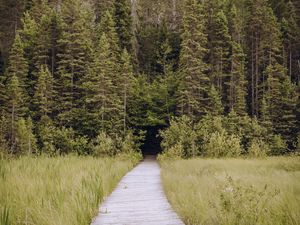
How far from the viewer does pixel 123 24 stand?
38.5 meters

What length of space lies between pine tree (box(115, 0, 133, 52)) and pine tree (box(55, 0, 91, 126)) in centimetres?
503

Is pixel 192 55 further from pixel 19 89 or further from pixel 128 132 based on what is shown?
pixel 19 89

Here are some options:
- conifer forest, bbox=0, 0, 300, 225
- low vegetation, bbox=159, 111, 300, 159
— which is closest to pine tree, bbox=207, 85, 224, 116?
conifer forest, bbox=0, 0, 300, 225

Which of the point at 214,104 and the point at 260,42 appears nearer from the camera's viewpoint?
the point at 214,104

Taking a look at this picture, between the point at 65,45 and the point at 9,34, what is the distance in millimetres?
13521

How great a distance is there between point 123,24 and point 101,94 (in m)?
12.9

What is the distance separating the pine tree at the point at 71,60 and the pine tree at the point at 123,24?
503cm

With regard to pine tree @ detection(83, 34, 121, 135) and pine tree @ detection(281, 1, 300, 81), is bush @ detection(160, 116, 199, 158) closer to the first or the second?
pine tree @ detection(83, 34, 121, 135)

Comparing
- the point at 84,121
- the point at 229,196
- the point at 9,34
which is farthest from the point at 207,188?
the point at 9,34

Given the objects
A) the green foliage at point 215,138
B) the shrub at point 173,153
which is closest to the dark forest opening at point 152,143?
the green foliage at point 215,138

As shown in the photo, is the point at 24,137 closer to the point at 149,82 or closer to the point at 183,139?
the point at 183,139

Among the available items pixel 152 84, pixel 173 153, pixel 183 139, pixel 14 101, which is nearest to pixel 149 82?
pixel 152 84

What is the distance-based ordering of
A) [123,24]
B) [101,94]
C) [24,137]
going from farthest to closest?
1. [123,24]
2. [101,94]
3. [24,137]

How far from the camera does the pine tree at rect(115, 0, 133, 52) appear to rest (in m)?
→ 38.2
